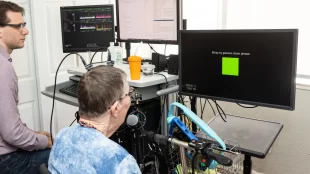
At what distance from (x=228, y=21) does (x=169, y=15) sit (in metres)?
0.75

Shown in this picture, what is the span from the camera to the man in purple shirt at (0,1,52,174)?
64.7 inches

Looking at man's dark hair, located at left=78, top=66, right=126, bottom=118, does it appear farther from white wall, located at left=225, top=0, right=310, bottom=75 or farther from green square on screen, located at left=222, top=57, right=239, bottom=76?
white wall, located at left=225, top=0, right=310, bottom=75

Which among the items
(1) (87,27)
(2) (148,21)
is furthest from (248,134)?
(1) (87,27)

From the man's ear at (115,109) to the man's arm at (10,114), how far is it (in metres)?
0.74

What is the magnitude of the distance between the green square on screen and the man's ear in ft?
2.18

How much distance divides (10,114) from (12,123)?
0.16ft

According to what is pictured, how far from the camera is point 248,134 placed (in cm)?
159

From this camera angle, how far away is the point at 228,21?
102 inches

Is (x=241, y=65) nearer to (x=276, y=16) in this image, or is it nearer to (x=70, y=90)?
(x=276, y=16)

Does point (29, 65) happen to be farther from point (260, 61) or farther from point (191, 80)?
point (260, 61)

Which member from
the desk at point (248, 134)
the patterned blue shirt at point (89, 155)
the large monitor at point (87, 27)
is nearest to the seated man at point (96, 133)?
the patterned blue shirt at point (89, 155)

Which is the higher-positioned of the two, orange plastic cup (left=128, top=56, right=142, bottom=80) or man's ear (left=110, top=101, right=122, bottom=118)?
orange plastic cup (left=128, top=56, right=142, bottom=80)

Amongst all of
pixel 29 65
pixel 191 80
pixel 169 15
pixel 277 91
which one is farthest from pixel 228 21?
pixel 29 65

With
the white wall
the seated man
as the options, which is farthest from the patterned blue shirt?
the white wall
